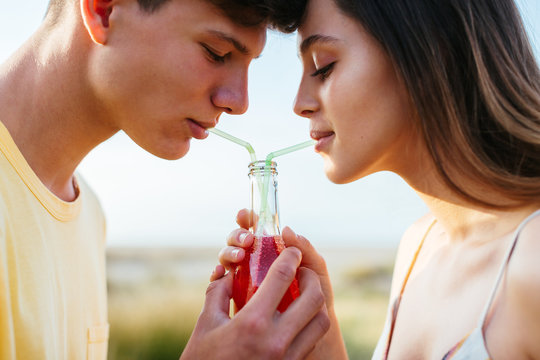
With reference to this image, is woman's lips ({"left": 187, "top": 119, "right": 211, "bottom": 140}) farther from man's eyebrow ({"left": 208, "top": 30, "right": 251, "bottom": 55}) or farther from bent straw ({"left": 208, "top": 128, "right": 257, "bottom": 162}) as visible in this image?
man's eyebrow ({"left": 208, "top": 30, "right": 251, "bottom": 55})

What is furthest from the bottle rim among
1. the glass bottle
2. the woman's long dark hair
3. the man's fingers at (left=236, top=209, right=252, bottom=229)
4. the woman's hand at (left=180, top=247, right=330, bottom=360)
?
the woman's long dark hair

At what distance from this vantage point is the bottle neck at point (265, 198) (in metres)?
1.73

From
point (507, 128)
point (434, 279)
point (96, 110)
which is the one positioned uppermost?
point (96, 110)

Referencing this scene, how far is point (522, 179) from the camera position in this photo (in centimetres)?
164

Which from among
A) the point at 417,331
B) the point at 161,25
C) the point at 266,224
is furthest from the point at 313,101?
the point at 417,331

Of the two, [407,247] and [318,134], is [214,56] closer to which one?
[318,134]

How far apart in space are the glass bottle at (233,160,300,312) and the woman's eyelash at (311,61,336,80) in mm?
387

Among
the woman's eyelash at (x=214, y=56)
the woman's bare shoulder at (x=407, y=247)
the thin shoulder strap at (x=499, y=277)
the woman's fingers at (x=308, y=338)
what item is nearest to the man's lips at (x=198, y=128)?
the woman's eyelash at (x=214, y=56)

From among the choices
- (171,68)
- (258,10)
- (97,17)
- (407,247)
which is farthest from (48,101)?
(407,247)

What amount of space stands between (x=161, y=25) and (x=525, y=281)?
1482mm

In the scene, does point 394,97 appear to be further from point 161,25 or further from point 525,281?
point 161,25

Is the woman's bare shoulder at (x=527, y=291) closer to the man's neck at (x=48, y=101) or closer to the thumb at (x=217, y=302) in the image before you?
the thumb at (x=217, y=302)

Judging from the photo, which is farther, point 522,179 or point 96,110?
point 96,110

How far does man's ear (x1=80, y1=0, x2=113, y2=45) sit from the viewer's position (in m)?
1.87
